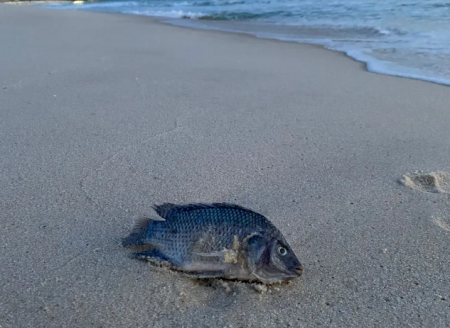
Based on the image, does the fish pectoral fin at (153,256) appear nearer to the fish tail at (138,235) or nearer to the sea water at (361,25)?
the fish tail at (138,235)

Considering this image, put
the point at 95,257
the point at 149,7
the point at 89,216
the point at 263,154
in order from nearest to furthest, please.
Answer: the point at 95,257, the point at 89,216, the point at 263,154, the point at 149,7

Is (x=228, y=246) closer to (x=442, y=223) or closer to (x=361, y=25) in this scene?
(x=442, y=223)

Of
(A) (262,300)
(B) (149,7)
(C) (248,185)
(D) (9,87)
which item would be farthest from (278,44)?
(B) (149,7)

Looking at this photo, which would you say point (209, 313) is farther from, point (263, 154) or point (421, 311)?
point (263, 154)

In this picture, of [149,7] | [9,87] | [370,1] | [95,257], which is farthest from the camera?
[149,7]

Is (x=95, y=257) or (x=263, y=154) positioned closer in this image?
(x=95, y=257)

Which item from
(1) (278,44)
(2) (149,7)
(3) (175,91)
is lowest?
(2) (149,7)

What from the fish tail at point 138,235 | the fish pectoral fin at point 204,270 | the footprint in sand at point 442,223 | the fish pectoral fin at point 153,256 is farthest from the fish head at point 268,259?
the footprint in sand at point 442,223

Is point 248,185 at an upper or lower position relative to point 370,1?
upper
